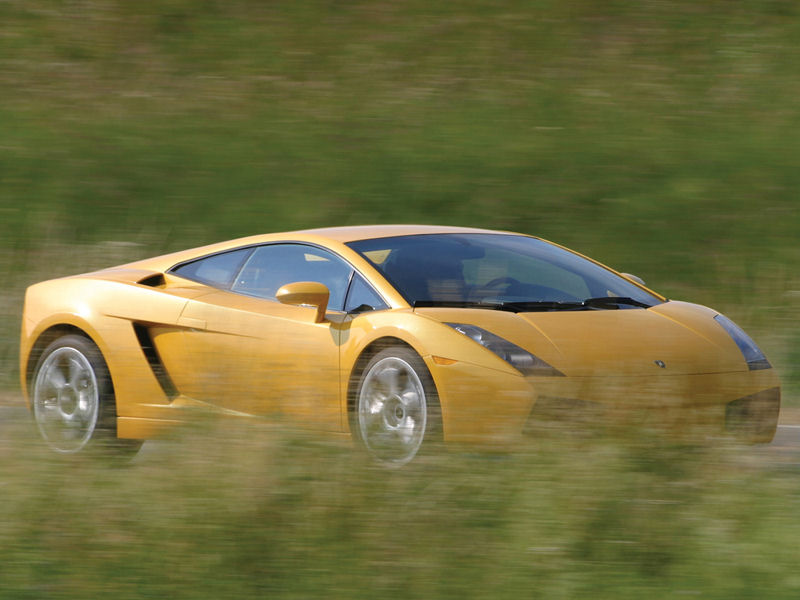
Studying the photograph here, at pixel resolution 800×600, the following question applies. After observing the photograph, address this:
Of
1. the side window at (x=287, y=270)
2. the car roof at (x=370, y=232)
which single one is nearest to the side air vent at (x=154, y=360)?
the side window at (x=287, y=270)

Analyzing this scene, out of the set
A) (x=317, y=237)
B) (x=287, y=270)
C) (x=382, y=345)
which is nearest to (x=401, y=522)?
(x=382, y=345)

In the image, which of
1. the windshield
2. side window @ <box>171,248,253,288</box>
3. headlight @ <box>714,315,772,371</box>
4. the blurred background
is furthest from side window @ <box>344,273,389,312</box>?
headlight @ <box>714,315,772,371</box>

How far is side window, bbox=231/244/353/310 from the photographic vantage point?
18.7 feet

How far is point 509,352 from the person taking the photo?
483cm

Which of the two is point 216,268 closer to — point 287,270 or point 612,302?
point 287,270

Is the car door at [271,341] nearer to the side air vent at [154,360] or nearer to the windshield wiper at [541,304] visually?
the side air vent at [154,360]

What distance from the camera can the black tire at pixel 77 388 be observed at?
18.9ft

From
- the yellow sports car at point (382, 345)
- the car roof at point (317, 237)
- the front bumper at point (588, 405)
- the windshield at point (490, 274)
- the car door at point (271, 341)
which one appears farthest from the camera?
the car roof at point (317, 237)

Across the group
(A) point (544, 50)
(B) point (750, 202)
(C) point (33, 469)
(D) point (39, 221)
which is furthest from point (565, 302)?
(A) point (544, 50)

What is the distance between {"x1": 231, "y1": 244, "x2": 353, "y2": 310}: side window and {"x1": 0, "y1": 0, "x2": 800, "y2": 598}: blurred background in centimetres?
170

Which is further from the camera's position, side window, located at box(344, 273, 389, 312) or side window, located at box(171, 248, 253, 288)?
side window, located at box(171, 248, 253, 288)

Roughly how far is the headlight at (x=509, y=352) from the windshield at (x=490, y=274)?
1.19 ft

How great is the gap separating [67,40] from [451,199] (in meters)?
7.10

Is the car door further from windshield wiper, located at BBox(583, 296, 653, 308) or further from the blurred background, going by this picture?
windshield wiper, located at BBox(583, 296, 653, 308)
